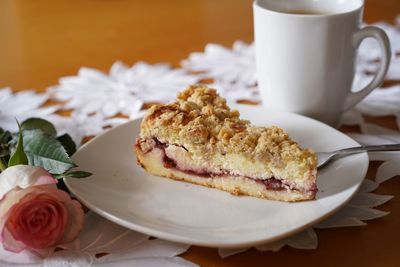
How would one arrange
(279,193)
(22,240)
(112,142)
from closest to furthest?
(22,240) < (279,193) < (112,142)

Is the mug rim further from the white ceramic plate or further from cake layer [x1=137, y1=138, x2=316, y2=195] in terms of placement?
cake layer [x1=137, y1=138, x2=316, y2=195]

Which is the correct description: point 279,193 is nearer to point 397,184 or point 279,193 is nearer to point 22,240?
point 397,184

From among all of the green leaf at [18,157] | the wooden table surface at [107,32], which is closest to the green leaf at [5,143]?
the green leaf at [18,157]

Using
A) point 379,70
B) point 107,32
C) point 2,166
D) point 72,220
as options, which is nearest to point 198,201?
point 72,220

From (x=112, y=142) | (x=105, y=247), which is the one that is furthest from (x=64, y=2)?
(x=105, y=247)

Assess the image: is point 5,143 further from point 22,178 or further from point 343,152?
point 343,152
